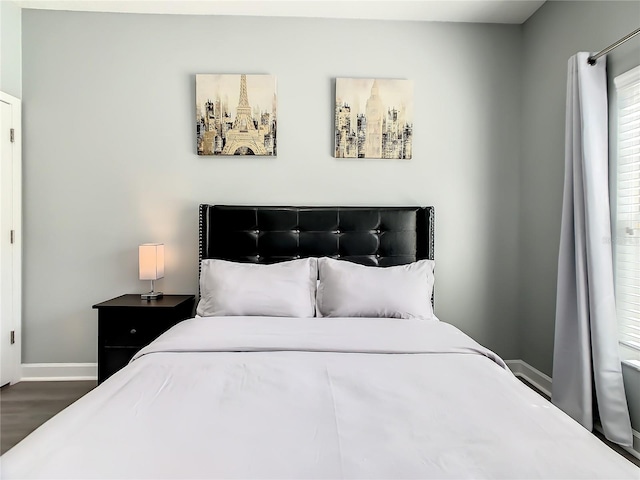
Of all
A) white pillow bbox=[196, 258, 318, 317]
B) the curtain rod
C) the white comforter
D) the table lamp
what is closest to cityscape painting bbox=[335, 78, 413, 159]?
white pillow bbox=[196, 258, 318, 317]

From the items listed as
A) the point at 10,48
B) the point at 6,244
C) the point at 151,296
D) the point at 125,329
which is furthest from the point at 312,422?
the point at 10,48

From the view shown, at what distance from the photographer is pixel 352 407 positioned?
4.52 feet

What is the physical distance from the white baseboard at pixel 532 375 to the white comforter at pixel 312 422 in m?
1.31

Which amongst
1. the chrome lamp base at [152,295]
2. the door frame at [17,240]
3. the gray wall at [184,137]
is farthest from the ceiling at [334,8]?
the chrome lamp base at [152,295]

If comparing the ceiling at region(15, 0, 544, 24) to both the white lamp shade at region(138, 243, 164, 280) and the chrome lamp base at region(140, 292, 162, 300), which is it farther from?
the chrome lamp base at region(140, 292, 162, 300)

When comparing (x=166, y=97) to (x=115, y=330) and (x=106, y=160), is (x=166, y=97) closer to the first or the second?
(x=106, y=160)

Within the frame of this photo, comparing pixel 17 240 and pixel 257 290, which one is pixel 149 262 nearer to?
pixel 257 290

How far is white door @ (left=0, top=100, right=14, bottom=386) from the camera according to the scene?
9.82ft

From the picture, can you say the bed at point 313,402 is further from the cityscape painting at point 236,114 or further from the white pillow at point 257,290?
the cityscape painting at point 236,114

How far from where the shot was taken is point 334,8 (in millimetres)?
3041

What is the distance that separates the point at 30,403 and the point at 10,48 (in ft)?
8.38

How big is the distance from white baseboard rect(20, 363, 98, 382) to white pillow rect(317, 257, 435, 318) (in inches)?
76.3

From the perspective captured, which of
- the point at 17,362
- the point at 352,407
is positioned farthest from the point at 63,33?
the point at 352,407

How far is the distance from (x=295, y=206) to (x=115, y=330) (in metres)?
1.53
